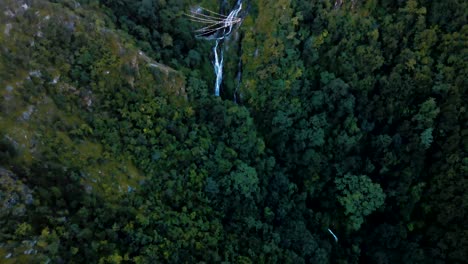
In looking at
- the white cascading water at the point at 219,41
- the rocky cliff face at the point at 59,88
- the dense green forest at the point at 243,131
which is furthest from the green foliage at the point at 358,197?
the rocky cliff face at the point at 59,88

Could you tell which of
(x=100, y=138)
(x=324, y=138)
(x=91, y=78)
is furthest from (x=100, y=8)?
(x=324, y=138)

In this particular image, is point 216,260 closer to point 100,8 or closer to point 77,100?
point 77,100

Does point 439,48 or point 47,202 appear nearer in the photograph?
point 47,202

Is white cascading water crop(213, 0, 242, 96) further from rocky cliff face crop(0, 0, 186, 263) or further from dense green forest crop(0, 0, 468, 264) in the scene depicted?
rocky cliff face crop(0, 0, 186, 263)

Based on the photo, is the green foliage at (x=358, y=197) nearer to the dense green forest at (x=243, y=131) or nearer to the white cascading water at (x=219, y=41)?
the dense green forest at (x=243, y=131)

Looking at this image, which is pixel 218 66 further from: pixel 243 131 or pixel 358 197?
pixel 358 197

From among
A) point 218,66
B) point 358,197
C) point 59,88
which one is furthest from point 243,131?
point 59,88


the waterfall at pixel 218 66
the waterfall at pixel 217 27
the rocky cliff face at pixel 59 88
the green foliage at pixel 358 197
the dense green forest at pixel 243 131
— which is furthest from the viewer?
the waterfall at pixel 218 66

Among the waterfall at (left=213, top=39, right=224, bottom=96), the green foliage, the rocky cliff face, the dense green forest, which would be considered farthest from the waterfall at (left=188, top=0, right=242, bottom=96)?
the green foliage
